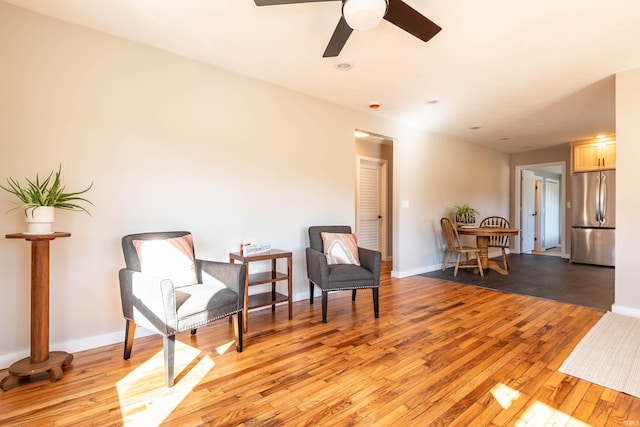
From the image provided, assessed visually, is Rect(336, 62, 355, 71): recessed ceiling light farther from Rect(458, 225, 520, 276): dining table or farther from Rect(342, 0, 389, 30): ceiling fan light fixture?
Rect(458, 225, 520, 276): dining table

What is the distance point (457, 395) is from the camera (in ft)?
5.85

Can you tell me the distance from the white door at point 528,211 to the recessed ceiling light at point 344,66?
6.23m

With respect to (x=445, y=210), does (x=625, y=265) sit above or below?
below

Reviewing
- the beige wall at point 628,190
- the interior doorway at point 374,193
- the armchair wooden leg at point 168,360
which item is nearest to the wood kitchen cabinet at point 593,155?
the beige wall at point 628,190

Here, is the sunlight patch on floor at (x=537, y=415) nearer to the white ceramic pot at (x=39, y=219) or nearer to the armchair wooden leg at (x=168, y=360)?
the armchair wooden leg at (x=168, y=360)

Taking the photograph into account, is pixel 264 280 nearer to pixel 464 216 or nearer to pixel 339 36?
pixel 339 36

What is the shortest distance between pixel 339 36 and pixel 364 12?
0.37 metres

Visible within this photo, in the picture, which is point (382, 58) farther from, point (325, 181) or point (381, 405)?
point (381, 405)

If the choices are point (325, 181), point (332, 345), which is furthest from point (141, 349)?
point (325, 181)

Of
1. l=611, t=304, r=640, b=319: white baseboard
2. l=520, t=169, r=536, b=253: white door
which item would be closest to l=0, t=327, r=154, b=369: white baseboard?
l=611, t=304, r=640, b=319: white baseboard

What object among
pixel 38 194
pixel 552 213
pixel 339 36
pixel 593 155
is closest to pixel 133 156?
pixel 38 194

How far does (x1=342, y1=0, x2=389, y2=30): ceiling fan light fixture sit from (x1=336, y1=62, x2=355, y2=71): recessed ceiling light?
1.12 metres

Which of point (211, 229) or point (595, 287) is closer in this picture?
point (211, 229)

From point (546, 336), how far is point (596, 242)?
4527mm
